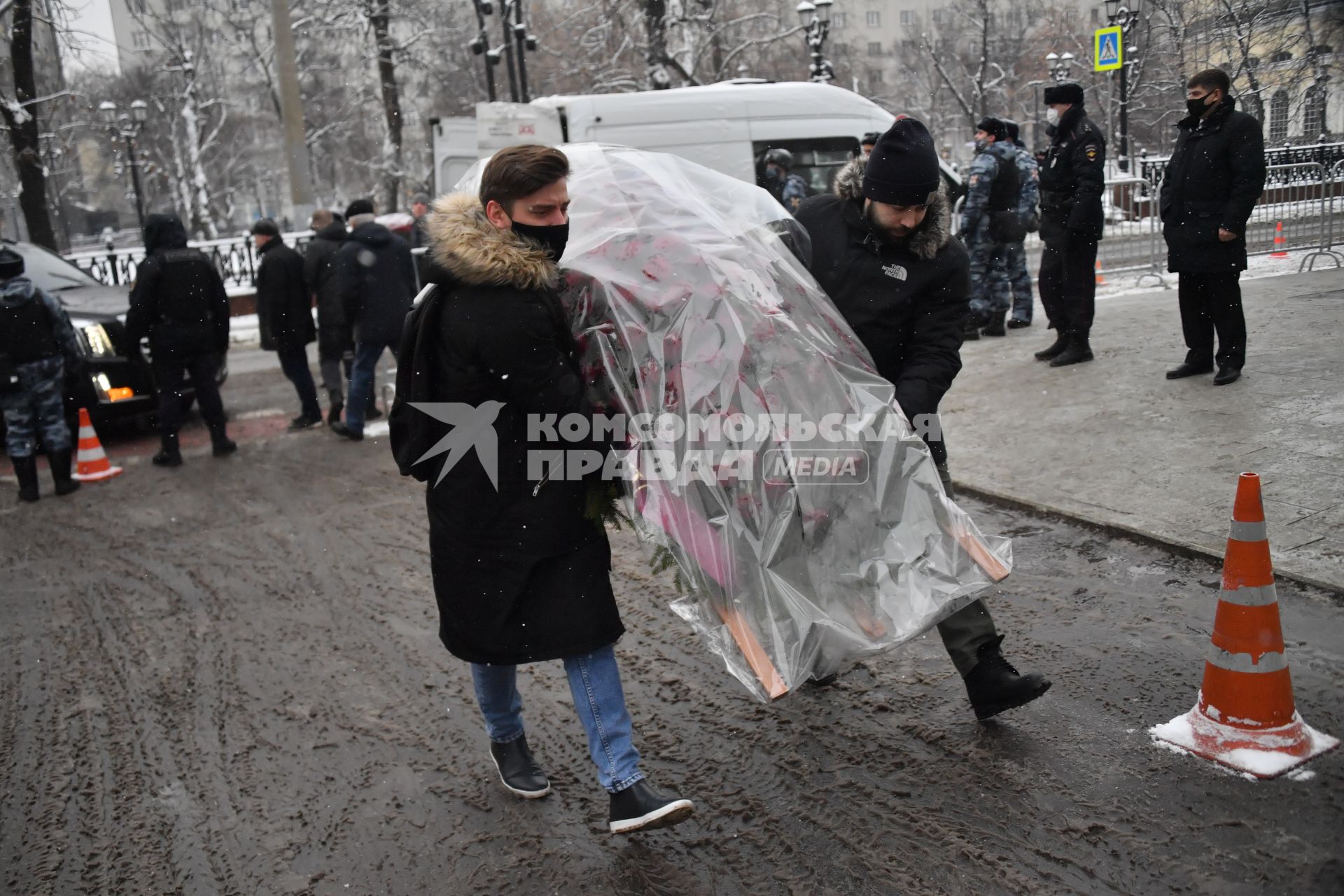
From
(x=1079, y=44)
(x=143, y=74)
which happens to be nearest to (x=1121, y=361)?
(x=1079, y=44)

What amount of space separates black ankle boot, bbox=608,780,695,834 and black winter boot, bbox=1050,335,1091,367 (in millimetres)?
6277

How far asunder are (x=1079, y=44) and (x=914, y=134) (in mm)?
36948

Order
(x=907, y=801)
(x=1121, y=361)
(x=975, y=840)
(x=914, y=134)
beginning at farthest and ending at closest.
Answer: (x=1121, y=361) < (x=914, y=134) < (x=907, y=801) < (x=975, y=840)

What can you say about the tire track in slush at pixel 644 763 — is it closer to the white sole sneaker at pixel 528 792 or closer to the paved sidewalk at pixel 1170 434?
the white sole sneaker at pixel 528 792

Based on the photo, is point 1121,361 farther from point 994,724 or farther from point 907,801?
point 907,801

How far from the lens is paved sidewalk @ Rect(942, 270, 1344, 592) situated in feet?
16.3

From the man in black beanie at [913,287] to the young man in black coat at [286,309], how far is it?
6908mm

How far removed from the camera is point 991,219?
389 inches

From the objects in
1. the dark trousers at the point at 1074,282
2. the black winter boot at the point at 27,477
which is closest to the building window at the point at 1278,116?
the dark trousers at the point at 1074,282

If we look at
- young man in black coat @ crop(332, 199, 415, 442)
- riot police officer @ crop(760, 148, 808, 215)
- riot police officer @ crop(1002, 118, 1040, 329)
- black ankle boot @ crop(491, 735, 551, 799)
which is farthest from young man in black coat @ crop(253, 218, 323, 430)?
black ankle boot @ crop(491, 735, 551, 799)

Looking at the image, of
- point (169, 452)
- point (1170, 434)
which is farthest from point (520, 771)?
point (169, 452)

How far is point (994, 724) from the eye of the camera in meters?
3.53

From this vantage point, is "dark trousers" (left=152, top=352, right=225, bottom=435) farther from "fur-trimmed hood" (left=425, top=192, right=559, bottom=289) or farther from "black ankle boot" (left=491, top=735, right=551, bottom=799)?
"fur-trimmed hood" (left=425, top=192, right=559, bottom=289)

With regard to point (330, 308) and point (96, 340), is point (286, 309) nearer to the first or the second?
point (330, 308)
